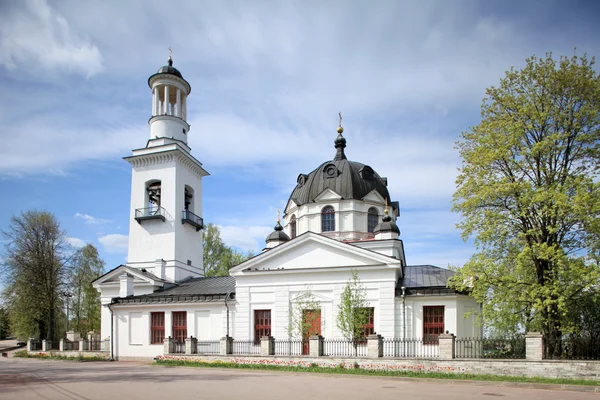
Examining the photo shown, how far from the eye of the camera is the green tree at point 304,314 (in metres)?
27.1

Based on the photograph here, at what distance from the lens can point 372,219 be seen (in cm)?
3534

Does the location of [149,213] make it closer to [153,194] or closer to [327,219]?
[153,194]

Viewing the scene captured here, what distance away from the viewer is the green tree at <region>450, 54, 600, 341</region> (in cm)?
2048

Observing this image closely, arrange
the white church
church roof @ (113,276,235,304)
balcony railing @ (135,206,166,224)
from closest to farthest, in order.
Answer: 1. the white church
2. church roof @ (113,276,235,304)
3. balcony railing @ (135,206,166,224)

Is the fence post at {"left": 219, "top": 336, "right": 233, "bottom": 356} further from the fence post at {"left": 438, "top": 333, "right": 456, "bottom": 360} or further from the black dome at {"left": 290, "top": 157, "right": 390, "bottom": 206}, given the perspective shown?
the black dome at {"left": 290, "top": 157, "right": 390, "bottom": 206}

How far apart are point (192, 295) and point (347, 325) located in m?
10.2

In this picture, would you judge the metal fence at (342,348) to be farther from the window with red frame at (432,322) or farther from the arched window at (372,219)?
the arched window at (372,219)

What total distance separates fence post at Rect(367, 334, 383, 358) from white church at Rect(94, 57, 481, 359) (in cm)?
314

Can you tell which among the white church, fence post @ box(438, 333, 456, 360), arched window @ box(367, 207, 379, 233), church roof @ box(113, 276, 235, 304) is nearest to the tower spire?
the white church

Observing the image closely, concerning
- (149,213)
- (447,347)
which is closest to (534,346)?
(447,347)

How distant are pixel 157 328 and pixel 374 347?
1479 cm

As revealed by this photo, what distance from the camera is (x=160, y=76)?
37.4 metres

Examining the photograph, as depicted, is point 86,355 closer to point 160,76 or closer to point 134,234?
point 134,234

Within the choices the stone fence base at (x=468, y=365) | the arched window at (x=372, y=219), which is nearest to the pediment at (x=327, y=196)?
the arched window at (x=372, y=219)
